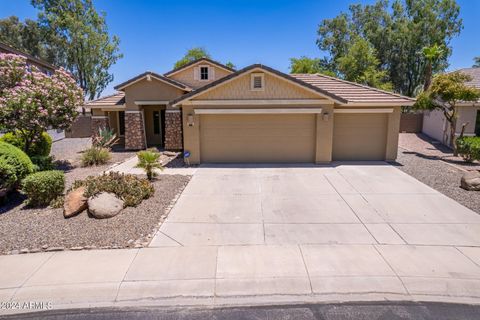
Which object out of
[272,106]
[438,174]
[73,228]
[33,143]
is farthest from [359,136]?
[33,143]

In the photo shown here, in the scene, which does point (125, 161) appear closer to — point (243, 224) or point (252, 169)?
point (252, 169)

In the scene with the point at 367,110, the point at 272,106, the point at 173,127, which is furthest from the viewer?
the point at 173,127

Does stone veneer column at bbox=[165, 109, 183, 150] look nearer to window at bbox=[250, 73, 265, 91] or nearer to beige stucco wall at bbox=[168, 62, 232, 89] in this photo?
beige stucco wall at bbox=[168, 62, 232, 89]

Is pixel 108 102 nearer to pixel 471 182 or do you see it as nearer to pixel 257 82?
pixel 257 82

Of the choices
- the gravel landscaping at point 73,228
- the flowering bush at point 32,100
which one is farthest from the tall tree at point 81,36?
the gravel landscaping at point 73,228

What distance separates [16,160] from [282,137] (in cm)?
976

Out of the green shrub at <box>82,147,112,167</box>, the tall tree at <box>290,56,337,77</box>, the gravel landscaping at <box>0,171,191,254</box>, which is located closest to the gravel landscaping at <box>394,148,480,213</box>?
the gravel landscaping at <box>0,171,191,254</box>

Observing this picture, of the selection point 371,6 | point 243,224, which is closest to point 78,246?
point 243,224

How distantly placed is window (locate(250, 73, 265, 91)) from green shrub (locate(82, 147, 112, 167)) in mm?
7637

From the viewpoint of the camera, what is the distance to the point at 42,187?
25.7 ft

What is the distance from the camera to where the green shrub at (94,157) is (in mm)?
13586

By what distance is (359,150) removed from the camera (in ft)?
45.9

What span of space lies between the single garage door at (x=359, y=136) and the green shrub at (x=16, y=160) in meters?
12.0

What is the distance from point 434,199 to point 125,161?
13051mm
